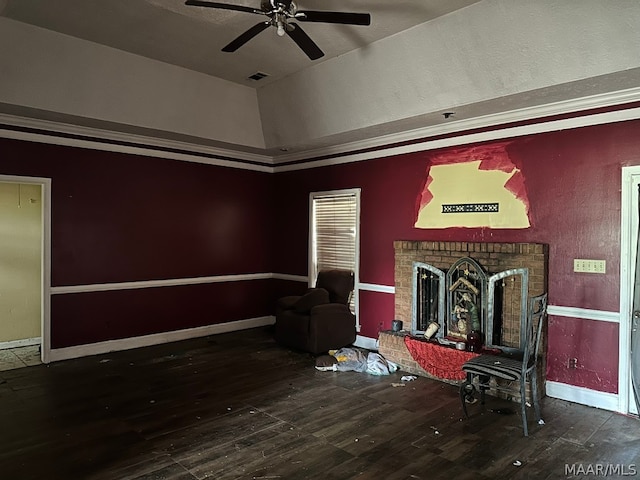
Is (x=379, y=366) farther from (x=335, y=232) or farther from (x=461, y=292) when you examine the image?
(x=335, y=232)

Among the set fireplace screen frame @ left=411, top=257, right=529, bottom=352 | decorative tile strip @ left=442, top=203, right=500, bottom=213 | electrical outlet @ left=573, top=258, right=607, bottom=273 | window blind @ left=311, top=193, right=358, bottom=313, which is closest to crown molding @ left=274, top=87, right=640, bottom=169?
window blind @ left=311, top=193, right=358, bottom=313

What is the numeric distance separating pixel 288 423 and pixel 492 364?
68.6 inches

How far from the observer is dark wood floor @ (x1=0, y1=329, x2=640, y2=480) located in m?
2.84

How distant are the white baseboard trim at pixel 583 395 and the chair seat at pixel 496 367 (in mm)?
903

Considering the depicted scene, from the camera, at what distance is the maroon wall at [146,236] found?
516cm

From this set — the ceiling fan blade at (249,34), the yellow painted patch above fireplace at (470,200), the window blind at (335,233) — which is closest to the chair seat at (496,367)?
the yellow painted patch above fireplace at (470,200)

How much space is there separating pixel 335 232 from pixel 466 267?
221cm

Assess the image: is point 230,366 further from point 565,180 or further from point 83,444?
point 565,180

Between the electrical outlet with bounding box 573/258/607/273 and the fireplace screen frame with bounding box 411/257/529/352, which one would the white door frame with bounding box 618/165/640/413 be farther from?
the fireplace screen frame with bounding box 411/257/529/352

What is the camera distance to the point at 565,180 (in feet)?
13.4

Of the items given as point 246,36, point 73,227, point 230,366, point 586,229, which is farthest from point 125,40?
point 586,229

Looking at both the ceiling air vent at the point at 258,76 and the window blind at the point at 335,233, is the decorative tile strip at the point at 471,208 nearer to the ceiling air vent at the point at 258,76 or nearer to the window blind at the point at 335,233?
the window blind at the point at 335,233

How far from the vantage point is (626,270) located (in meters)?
→ 3.73

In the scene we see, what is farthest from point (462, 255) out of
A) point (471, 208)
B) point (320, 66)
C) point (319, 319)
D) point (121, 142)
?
point (121, 142)
